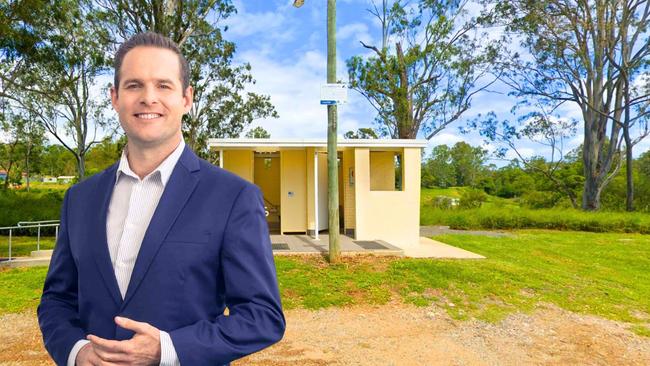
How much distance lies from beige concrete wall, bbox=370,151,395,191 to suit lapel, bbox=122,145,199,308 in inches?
457

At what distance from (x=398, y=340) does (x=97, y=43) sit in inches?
765

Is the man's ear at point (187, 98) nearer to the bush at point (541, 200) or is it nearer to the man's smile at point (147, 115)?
the man's smile at point (147, 115)

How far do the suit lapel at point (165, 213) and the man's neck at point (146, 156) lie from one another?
0.15 feet

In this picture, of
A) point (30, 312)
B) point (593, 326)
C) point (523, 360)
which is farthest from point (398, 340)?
point (30, 312)

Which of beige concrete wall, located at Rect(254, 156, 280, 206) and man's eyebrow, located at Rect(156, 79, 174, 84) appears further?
beige concrete wall, located at Rect(254, 156, 280, 206)

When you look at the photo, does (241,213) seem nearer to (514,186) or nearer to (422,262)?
(422,262)

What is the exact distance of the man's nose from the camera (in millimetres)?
1052

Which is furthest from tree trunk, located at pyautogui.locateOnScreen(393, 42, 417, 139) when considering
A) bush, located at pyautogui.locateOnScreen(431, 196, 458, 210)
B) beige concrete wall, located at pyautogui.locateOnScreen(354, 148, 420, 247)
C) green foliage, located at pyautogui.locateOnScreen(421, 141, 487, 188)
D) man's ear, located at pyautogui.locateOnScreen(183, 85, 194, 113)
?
green foliage, located at pyautogui.locateOnScreen(421, 141, 487, 188)

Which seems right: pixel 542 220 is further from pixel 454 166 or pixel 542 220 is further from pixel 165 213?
pixel 454 166

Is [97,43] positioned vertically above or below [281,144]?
above

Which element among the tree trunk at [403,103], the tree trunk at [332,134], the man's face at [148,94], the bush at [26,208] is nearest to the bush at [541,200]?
the tree trunk at [403,103]

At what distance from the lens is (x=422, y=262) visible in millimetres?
8047

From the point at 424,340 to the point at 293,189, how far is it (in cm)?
766

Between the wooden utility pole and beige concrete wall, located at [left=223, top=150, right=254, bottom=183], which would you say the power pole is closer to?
the wooden utility pole
